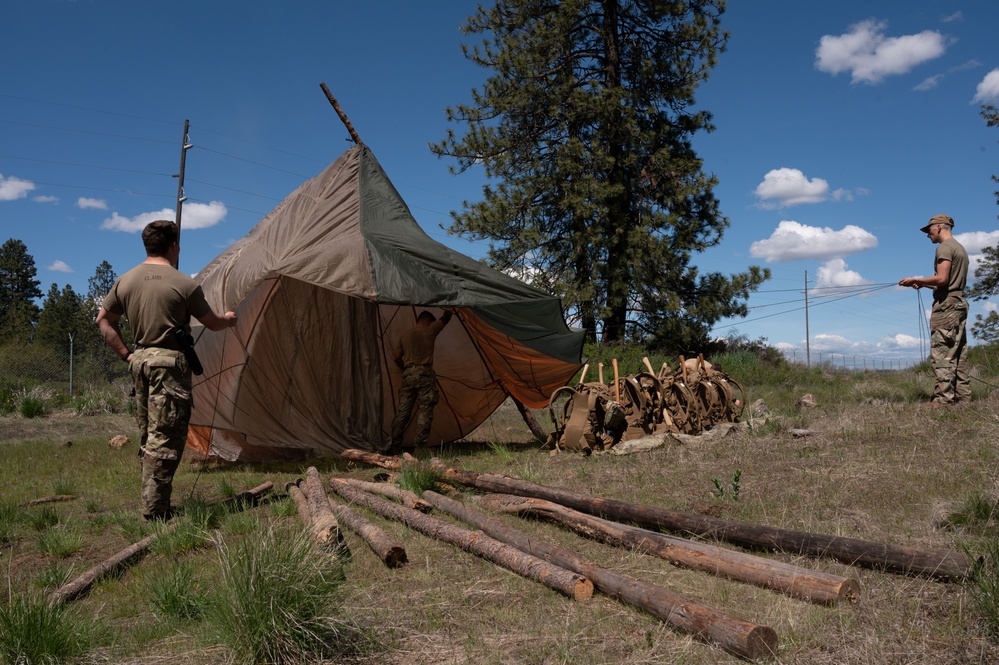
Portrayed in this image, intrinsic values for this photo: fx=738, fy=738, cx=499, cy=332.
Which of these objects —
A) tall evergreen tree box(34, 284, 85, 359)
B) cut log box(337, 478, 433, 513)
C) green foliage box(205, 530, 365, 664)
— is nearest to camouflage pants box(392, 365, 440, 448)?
cut log box(337, 478, 433, 513)

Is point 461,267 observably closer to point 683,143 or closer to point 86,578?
point 86,578

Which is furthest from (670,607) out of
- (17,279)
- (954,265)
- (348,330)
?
(17,279)

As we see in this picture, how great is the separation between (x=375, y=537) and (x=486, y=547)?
70 cm

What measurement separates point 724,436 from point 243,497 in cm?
521

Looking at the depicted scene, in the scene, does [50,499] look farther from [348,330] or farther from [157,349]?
[348,330]

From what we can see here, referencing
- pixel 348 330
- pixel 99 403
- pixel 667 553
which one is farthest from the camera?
pixel 99 403

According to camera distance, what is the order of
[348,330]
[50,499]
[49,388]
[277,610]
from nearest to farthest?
1. [277,610]
2. [50,499]
3. [348,330]
4. [49,388]

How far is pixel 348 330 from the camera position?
991cm

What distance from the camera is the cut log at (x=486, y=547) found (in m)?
3.59

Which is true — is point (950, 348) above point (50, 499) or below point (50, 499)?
above

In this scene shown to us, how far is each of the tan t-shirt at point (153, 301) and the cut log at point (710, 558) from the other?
2906 mm

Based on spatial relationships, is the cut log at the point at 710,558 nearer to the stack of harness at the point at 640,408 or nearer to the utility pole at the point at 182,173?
the stack of harness at the point at 640,408

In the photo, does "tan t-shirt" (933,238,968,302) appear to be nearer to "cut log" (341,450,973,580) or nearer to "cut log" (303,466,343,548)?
"cut log" (341,450,973,580)

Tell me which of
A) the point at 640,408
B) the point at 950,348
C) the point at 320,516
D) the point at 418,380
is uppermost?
the point at 950,348
